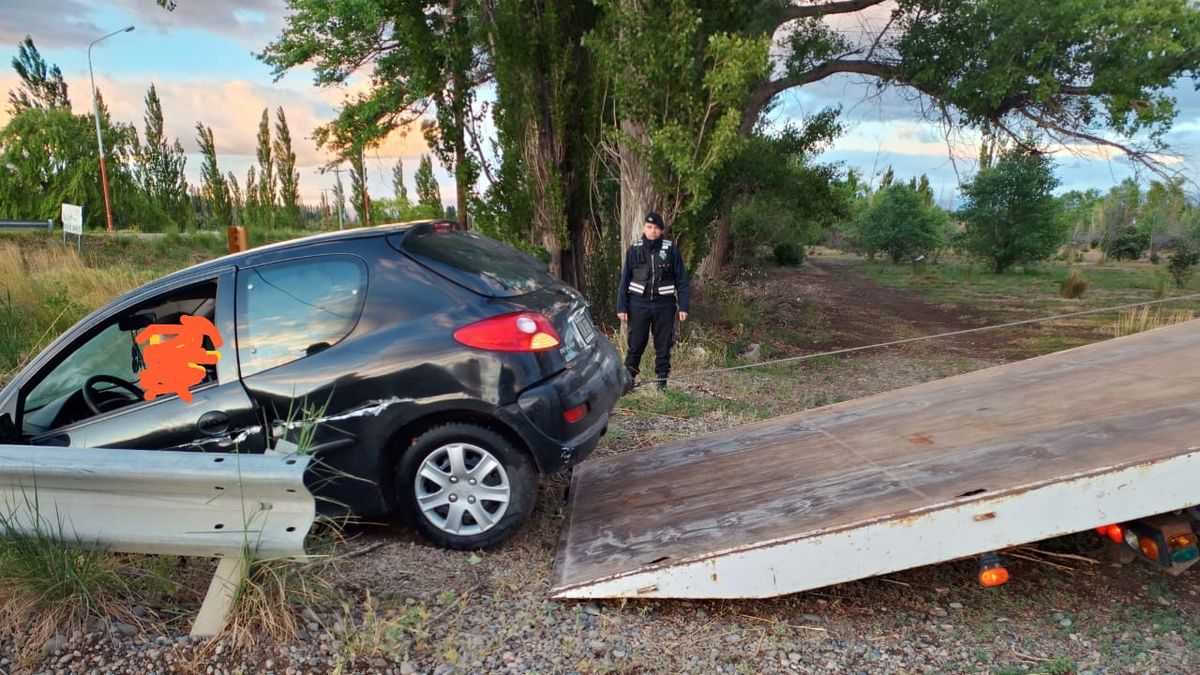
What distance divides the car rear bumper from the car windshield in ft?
7.50

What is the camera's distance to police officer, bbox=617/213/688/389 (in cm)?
746

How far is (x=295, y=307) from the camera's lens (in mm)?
3701

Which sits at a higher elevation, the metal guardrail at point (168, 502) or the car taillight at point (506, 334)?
the car taillight at point (506, 334)

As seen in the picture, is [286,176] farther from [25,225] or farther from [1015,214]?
[1015,214]

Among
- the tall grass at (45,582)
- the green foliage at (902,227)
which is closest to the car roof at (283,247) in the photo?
the tall grass at (45,582)

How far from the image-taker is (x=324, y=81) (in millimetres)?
19219

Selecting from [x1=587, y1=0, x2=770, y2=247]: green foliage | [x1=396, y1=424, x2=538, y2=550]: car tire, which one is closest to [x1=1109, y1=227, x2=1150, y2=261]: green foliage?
[x1=587, y1=0, x2=770, y2=247]: green foliage

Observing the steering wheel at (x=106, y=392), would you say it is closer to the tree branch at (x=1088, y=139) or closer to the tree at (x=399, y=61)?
the tree at (x=399, y=61)

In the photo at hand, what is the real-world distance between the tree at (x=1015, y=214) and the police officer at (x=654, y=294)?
861 inches

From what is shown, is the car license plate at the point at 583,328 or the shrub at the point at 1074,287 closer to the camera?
the car license plate at the point at 583,328

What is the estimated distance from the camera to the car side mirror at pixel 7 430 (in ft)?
12.5

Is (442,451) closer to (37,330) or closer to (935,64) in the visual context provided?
(37,330)

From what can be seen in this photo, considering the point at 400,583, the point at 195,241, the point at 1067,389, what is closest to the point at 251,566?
the point at 400,583

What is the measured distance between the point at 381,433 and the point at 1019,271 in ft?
99.4
